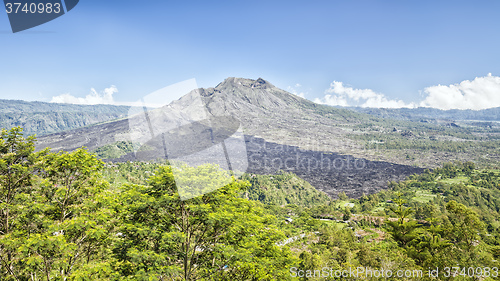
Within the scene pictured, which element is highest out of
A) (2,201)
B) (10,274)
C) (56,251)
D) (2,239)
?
(2,201)

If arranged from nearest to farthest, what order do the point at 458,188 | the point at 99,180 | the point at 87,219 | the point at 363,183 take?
the point at 87,219 → the point at 99,180 → the point at 458,188 → the point at 363,183

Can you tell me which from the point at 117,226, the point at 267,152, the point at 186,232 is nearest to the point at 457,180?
the point at 267,152

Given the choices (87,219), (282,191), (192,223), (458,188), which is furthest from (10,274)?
(458,188)

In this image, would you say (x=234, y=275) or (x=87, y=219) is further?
(x=234, y=275)

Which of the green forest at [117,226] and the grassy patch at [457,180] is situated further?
the grassy patch at [457,180]

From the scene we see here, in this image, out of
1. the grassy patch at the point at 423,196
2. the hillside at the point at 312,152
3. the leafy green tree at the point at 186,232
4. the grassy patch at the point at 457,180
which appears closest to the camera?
the leafy green tree at the point at 186,232

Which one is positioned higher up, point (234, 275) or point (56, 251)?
point (56, 251)

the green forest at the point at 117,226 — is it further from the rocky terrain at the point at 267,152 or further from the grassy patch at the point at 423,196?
the grassy patch at the point at 423,196

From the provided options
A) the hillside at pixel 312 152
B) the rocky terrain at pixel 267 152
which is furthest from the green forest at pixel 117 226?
the hillside at pixel 312 152

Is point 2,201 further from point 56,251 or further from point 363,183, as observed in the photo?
point 363,183

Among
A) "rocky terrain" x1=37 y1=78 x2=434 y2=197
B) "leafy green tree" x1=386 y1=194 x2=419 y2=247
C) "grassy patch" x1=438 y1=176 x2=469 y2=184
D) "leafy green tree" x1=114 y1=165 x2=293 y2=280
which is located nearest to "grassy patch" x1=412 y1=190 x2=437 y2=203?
"rocky terrain" x1=37 y1=78 x2=434 y2=197

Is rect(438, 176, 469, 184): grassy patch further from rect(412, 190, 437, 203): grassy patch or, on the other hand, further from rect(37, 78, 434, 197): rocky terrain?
rect(412, 190, 437, 203): grassy patch
